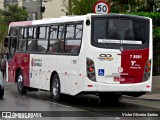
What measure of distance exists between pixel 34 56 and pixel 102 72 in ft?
15.8

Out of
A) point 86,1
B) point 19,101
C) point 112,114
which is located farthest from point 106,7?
point 86,1

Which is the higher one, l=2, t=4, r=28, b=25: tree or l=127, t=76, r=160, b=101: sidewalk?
l=2, t=4, r=28, b=25: tree

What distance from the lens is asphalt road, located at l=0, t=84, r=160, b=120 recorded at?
13509 millimetres

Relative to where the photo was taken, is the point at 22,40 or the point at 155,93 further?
the point at 22,40

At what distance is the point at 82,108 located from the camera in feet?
51.9

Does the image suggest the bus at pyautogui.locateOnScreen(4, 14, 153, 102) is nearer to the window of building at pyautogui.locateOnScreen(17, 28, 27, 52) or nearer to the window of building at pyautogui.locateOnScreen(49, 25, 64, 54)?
the window of building at pyautogui.locateOnScreen(49, 25, 64, 54)

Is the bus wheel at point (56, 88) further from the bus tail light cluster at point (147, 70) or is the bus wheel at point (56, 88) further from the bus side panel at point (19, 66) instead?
the bus tail light cluster at point (147, 70)

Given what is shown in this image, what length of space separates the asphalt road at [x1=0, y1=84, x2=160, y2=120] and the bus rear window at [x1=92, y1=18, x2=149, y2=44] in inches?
86.4

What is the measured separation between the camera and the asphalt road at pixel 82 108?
532 inches

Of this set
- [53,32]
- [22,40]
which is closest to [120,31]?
[53,32]

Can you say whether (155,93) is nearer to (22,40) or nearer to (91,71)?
(91,71)

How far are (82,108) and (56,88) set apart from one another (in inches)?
92.6

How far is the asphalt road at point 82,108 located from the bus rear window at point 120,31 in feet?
7.20

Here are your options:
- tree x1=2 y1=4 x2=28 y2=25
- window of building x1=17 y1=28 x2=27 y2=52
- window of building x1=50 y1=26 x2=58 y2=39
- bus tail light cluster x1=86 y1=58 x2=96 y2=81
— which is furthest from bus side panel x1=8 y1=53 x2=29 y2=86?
tree x1=2 y1=4 x2=28 y2=25
